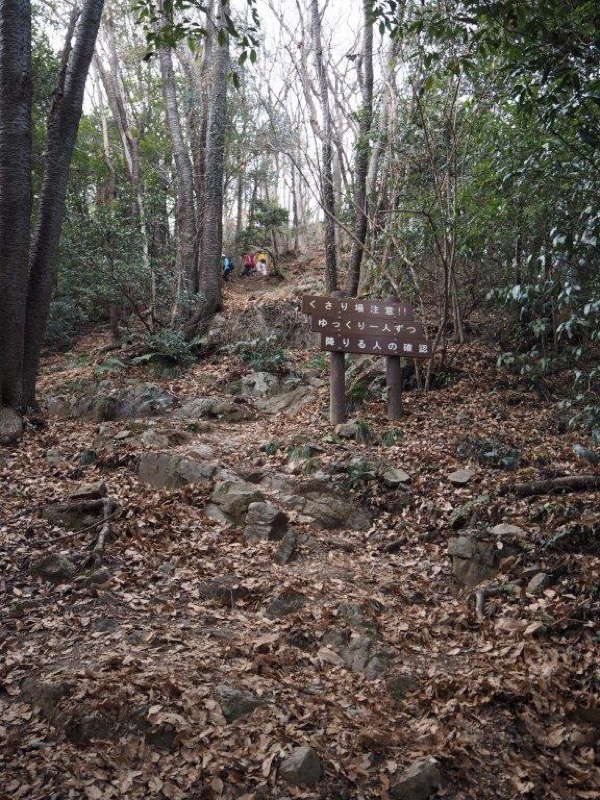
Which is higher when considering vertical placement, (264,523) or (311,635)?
(264,523)

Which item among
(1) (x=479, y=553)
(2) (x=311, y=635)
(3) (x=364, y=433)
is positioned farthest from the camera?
(3) (x=364, y=433)

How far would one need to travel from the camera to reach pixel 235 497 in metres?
6.77

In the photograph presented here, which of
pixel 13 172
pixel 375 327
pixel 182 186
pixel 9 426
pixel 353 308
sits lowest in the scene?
pixel 9 426

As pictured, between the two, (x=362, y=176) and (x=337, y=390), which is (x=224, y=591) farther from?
(x=362, y=176)

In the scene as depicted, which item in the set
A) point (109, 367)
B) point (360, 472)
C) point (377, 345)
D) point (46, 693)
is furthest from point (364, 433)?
point (109, 367)

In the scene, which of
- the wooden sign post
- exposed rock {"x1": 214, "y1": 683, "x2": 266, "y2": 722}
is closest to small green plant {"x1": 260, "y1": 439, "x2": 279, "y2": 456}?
the wooden sign post

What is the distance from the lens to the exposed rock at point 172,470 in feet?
23.8

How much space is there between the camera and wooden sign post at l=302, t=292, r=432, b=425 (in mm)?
9102

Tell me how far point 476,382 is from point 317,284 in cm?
903

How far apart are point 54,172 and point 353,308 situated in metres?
5.32

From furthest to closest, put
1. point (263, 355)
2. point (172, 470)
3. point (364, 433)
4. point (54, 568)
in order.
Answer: point (263, 355)
point (364, 433)
point (172, 470)
point (54, 568)

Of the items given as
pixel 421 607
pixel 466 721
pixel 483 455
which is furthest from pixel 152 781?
pixel 483 455

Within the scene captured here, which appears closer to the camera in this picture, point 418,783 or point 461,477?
point 418,783

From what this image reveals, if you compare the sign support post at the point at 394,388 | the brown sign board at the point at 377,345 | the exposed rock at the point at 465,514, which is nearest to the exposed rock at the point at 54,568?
the exposed rock at the point at 465,514
